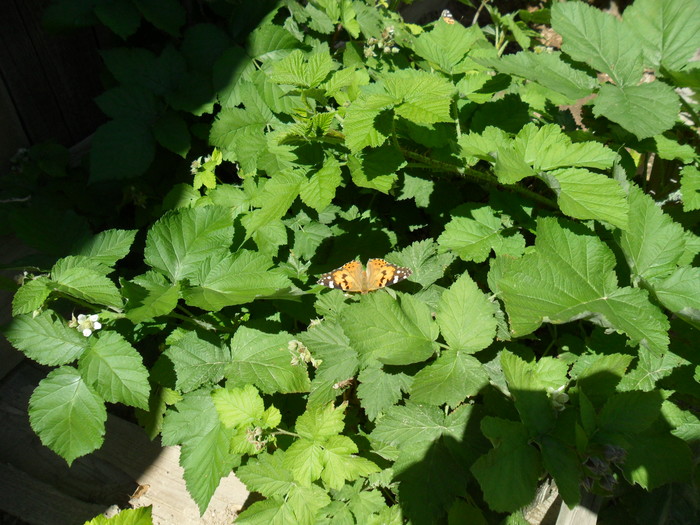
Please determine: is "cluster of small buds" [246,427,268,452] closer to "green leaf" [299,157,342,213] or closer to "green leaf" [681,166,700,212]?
"green leaf" [299,157,342,213]

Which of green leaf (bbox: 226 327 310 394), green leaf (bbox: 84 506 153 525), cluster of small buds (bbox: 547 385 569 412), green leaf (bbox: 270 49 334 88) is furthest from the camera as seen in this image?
green leaf (bbox: 226 327 310 394)

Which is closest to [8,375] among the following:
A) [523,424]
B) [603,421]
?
[523,424]

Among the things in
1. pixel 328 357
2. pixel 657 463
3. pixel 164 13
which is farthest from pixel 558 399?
pixel 164 13

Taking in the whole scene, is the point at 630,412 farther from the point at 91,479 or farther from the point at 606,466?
the point at 91,479

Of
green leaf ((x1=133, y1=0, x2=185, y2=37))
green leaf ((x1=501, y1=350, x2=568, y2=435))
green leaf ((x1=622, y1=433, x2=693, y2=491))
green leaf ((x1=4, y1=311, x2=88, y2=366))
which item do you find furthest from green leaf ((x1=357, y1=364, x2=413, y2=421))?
green leaf ((x1=133, y1=0, x2=185, y2=37))

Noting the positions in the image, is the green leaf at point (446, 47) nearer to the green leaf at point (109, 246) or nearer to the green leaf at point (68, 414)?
the green leaf at point (109, 246)

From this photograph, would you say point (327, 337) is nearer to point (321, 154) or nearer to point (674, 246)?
point (321, 154)
